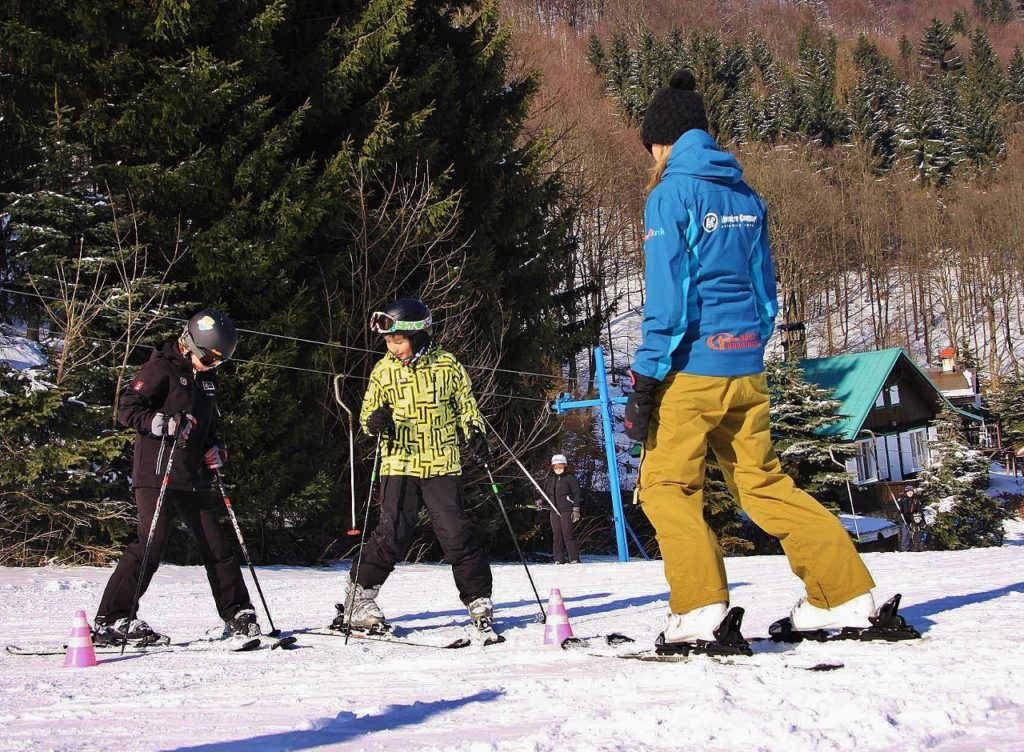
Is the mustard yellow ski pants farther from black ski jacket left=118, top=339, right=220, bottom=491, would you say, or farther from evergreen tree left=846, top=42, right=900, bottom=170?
evergreen tree left=846, top=42, right=900, bottom=170

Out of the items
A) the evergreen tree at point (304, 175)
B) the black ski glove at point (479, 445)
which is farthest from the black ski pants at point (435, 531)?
the evergreen tree at point (304, 175)

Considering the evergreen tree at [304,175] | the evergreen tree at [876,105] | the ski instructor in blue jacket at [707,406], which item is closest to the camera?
the ski instructor in blue jacket at [707,406]

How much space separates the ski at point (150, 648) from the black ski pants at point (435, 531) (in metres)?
0.83

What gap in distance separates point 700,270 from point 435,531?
2431 millimetres

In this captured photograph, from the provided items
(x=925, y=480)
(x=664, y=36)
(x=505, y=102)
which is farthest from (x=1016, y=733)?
(x=664, y=36)

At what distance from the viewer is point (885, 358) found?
41.0 m

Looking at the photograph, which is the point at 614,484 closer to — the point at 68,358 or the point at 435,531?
the point at 68,358

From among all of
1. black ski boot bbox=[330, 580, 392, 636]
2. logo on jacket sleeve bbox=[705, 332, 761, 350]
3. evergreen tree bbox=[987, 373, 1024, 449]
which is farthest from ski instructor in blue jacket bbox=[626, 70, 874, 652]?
evergreen tree bbox=[987, 373, 1024, 449]

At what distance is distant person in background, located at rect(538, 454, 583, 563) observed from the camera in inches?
672

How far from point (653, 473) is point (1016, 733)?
176cm

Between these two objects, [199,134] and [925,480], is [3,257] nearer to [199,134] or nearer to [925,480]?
[199,134]

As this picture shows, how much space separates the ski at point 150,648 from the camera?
5234 millimetres

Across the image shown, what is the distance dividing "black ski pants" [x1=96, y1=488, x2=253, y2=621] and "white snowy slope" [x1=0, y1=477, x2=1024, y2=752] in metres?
0.51

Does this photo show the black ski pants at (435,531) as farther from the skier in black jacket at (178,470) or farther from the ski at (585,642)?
the ski at (585,642)
